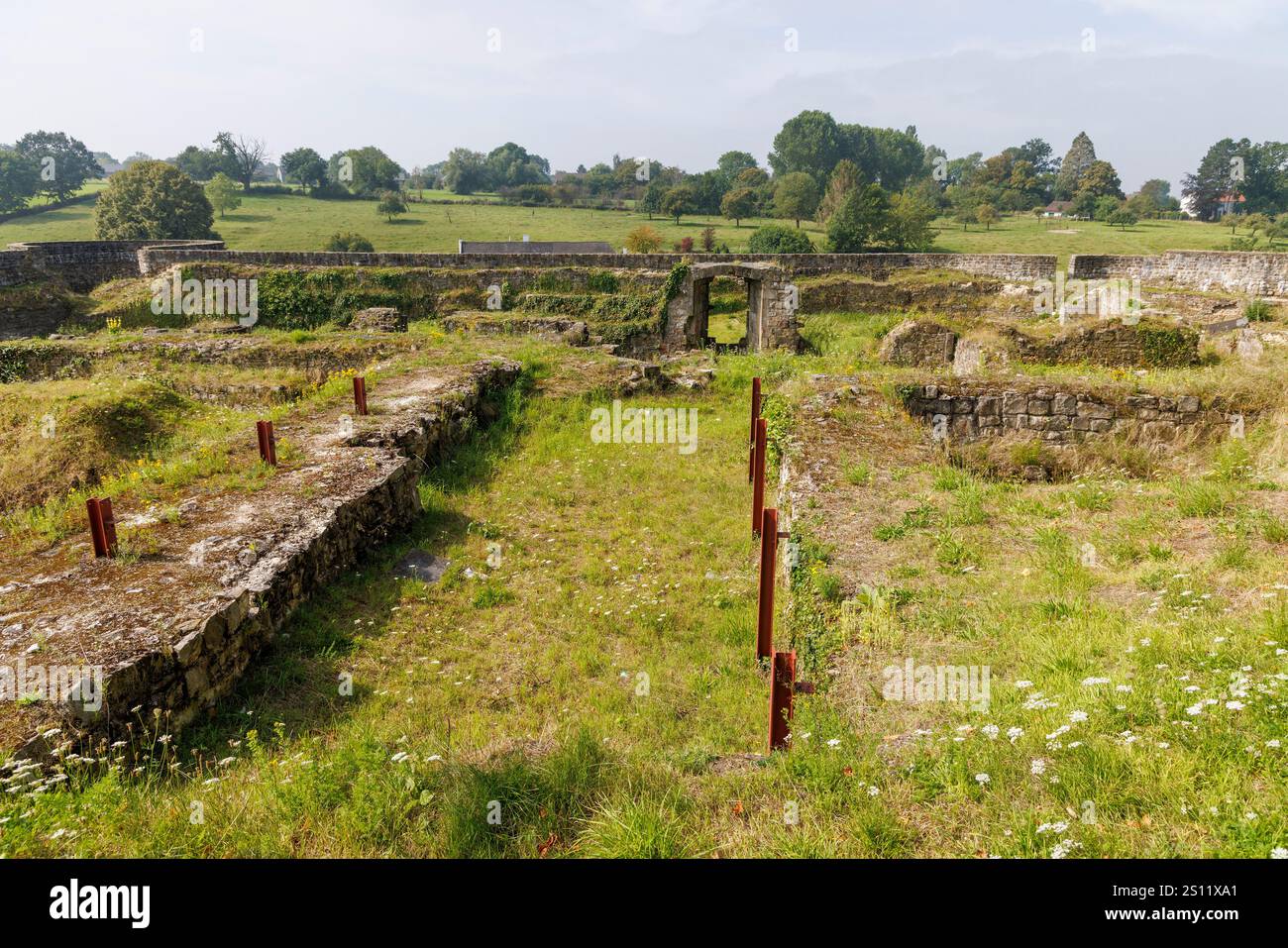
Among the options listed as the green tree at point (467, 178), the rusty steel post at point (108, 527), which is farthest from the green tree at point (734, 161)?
the rusty steel post at point (108, 527)

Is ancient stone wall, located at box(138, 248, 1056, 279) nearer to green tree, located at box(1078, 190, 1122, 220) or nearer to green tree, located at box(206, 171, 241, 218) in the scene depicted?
green tree, located at box(206, 171, 241, 218)

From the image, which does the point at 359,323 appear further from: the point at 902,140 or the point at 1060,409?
the point at 902,140

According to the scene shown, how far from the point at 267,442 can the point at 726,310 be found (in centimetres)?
2159

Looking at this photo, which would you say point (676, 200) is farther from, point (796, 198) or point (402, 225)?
point (402, 225)

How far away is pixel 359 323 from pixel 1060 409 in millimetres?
18951

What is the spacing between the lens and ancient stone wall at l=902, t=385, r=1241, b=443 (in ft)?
34.7

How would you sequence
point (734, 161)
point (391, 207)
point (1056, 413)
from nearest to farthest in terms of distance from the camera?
1. point (1056, 413)
2. point (391, 207)
3. point (734, 161)

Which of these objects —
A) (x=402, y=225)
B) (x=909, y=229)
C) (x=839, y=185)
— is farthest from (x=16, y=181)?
(x=909, y=229)

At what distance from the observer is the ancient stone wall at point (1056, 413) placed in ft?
34.7

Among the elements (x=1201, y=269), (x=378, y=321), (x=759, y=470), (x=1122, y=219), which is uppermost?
(x=1122, y=219)

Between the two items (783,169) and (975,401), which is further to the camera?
(783,169)

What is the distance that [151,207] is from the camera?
145ft

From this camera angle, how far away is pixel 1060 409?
10.9m
